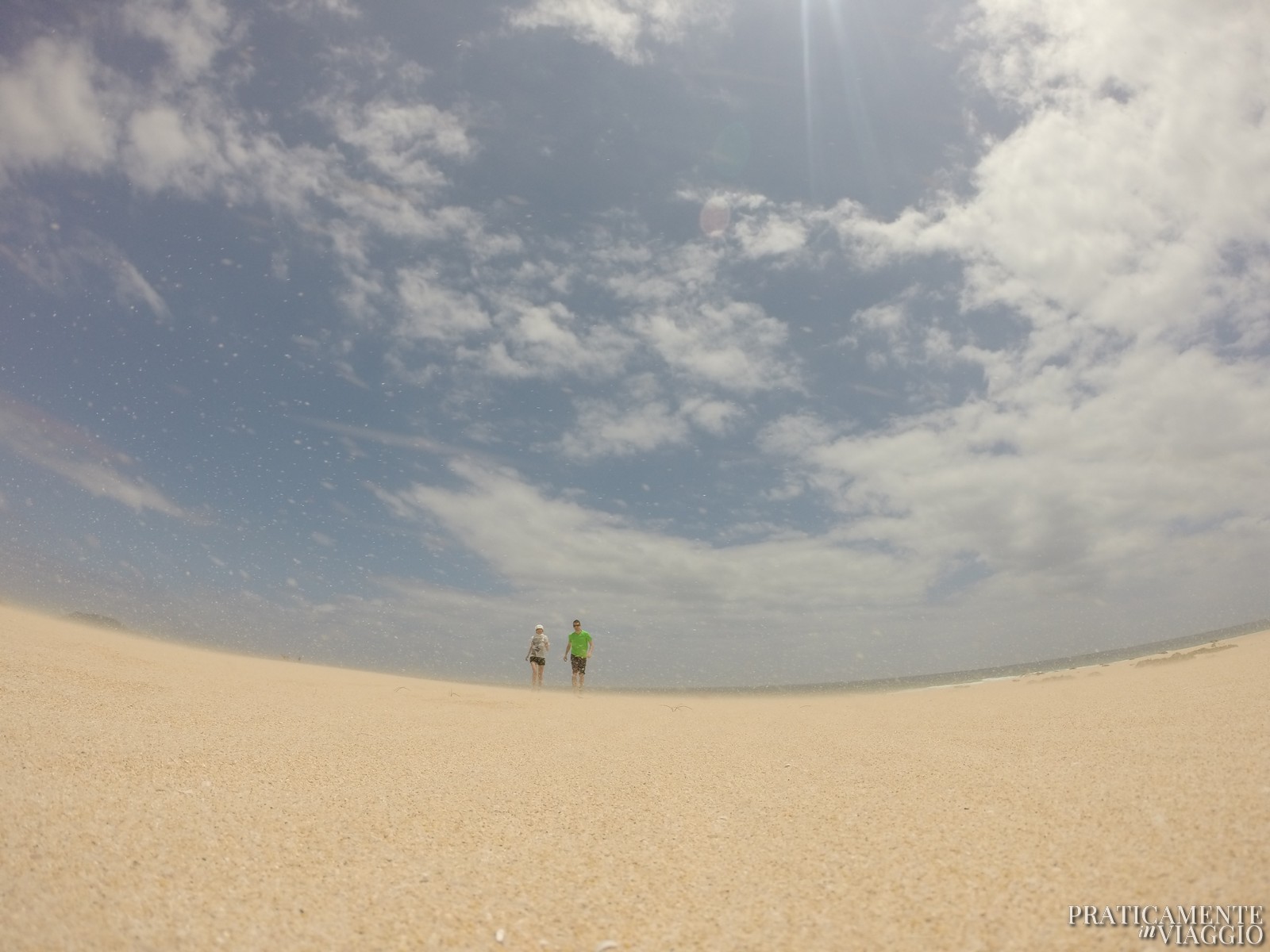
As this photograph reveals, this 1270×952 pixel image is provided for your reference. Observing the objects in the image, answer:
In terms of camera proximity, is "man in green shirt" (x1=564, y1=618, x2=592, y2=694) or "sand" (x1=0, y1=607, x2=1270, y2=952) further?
"man in green shirt" (x1=564, y1=618, x2=592, y2=694)

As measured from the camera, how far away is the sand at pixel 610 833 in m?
2.04

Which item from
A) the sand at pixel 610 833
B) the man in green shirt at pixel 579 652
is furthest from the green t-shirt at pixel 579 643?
the sand at pixel 610 833

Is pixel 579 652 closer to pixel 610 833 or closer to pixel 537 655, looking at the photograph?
pixel 537 655

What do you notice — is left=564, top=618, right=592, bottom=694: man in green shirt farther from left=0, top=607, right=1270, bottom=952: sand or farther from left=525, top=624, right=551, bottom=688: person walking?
left=0, top=607, right=1270, bottom=952: sand

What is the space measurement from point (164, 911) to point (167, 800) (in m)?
1.15

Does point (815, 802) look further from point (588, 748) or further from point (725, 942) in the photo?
point (588, 748)

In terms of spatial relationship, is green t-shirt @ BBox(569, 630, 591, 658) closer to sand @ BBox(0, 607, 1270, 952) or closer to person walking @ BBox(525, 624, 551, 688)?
person walking @ BBox(525, 624, 551, 688)

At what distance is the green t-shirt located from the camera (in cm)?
1720

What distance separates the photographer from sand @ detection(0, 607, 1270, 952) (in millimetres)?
2039

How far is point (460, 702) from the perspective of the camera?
880 cm

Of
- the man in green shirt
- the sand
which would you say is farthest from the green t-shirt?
the sand

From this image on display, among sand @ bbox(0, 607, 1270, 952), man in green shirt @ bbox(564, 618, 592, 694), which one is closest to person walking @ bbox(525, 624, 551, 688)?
man in green shirt @ bbox(564, 618, 592, 694)

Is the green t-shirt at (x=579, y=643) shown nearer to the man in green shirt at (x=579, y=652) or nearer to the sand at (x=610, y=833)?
the man in green shirt at (x=579, y=652)

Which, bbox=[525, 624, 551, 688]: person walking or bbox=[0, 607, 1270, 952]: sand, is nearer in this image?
bbox=[0, 607, 1270, 952]: sand
